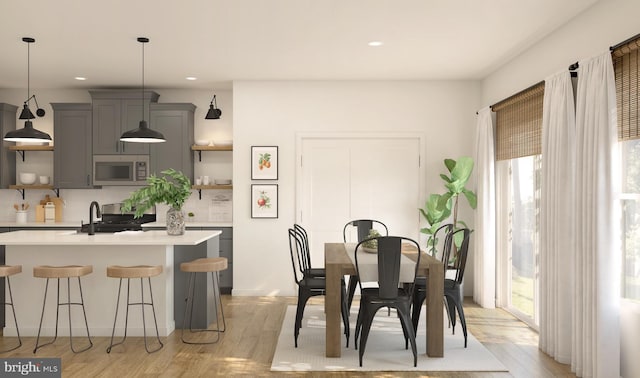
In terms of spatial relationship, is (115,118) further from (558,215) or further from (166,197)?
(558,215)

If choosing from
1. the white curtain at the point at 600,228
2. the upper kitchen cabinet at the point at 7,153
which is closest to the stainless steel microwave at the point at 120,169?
the upper kitchen cabinet at the point at 7,153

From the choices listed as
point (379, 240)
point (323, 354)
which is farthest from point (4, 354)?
point (379, 240)

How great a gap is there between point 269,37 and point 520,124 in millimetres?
2642

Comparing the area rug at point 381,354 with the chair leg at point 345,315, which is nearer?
the area rug at point 381,354

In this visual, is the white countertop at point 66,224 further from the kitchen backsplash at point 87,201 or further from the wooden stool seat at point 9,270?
the wooden stool seat at point 9,270

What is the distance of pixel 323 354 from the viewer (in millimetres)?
4547

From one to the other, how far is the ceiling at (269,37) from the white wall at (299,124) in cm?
24

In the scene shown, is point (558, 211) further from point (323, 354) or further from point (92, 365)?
point (92, 365)

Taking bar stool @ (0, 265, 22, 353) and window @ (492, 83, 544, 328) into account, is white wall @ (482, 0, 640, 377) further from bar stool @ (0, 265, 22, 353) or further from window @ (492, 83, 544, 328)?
bar stool @ (0, 265, 22, 353)

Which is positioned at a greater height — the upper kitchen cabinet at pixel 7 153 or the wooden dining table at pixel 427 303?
the upper kitchen cabinet at pixel 7 153

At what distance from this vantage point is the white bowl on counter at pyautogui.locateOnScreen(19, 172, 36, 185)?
751 centimetres

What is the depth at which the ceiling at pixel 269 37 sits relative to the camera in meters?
4.33

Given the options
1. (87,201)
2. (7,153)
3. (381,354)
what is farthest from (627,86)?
(7,153)

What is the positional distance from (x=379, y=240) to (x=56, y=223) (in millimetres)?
4989
